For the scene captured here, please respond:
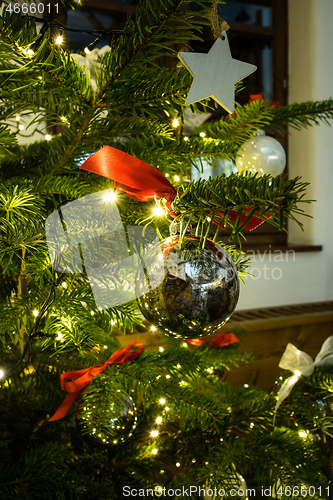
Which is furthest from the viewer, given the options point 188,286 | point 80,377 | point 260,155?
point 260,155

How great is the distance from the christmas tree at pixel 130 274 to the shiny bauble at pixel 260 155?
0.05 metres

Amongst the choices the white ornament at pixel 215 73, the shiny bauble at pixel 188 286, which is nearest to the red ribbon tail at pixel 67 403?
the shiny bauble at pixel 188 286

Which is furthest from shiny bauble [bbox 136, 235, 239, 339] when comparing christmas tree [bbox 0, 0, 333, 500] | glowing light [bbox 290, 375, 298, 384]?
glowing light [bbox 290, 375, 298, 384]

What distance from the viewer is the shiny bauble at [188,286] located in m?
0.32

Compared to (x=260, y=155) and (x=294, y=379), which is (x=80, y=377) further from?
(x=260, y=155)

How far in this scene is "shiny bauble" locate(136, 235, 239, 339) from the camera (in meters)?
0.32

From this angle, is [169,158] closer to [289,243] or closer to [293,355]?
[293,355]

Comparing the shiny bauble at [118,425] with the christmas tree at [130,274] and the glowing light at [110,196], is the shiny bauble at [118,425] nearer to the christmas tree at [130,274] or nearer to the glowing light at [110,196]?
the christmas tree at [130,274]

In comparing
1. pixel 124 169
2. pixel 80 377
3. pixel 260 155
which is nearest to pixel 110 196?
pixel 124 169

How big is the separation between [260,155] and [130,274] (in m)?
0.35

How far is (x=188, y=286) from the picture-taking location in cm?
32

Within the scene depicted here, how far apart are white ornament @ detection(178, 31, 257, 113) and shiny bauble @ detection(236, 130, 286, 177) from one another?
0.97ft

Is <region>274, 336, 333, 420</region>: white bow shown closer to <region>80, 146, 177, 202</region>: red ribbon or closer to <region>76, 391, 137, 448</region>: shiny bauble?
<region>76, 391, 137, 448</region>: shiny bauble

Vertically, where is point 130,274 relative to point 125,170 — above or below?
below
